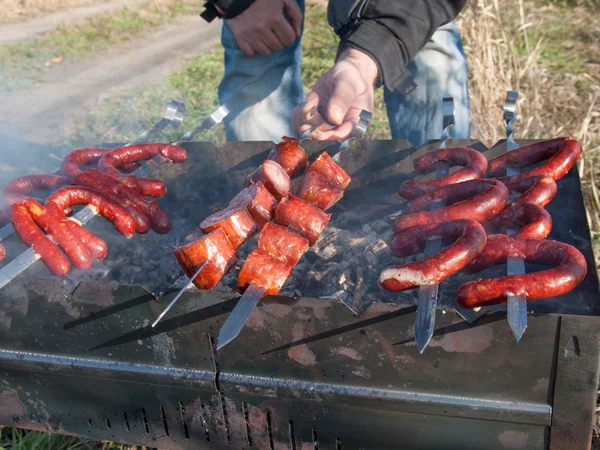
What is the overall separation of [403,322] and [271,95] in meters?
3.31

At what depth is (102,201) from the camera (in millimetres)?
2926

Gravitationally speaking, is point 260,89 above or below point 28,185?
below

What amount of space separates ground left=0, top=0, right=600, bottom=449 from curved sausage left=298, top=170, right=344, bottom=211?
5.67ft

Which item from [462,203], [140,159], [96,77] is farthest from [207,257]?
[96,77]

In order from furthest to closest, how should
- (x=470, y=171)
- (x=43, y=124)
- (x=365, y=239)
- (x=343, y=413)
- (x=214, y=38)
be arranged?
(x=214, y=38), (x=43, y=124), (x=365, y=239), (x=470, y=171), (x=343, y=413)

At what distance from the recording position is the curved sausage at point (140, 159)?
319cm

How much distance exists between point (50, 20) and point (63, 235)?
35.6 feet

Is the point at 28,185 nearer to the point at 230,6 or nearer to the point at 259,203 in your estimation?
the point at 259,203

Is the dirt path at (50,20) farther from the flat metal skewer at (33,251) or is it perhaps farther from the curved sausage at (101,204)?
the curved sausage at (101,204)

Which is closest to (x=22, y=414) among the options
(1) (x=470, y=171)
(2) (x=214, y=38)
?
(1) (x=470, y=171)

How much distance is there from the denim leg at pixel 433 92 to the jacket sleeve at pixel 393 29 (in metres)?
0.78

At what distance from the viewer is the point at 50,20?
38.5 ft

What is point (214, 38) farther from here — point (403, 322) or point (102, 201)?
point (403, 322)

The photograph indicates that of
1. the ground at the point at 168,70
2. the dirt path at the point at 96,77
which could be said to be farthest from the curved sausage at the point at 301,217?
the dirt path at the point at 96,77
